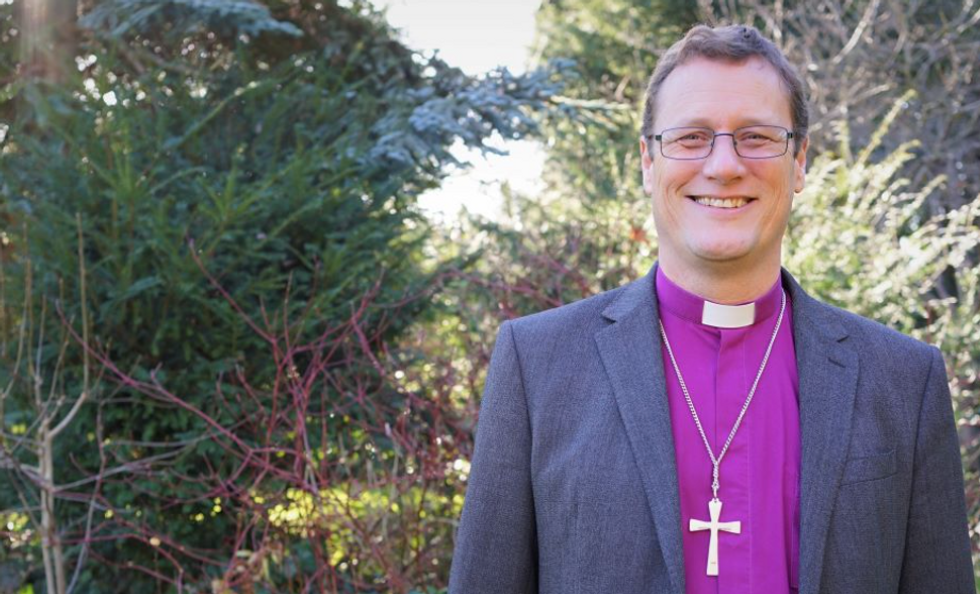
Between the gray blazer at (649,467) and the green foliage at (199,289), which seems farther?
the green foliage at (199,289)

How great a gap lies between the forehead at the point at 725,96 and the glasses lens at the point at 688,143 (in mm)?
16

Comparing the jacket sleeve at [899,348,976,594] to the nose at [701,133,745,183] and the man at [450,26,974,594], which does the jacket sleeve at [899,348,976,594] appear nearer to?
the man at [450,26,974,594]

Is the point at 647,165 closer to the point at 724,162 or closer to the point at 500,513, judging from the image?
the point at 724,162

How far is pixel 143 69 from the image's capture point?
7738 millimetres

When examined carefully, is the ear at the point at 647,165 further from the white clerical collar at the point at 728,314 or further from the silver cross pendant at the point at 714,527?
the silver cross pendant at the point at 714,527

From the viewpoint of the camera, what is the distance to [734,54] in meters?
2.05

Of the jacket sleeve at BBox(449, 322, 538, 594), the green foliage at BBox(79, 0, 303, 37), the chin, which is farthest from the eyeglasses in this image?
the green foliage at BBox(79, 0, 303, 37)

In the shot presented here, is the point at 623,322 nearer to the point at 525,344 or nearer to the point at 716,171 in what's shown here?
the point at 525,344

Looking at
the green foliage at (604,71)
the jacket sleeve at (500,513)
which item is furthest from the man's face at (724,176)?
the green foliage at (604,71)

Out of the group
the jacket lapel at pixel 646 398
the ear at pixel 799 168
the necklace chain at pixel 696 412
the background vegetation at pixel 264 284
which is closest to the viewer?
the jacket lapel at pixel 646 398

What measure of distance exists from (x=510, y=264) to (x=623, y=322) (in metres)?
5.46

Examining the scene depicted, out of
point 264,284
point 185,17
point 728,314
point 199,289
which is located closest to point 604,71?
point 185,17

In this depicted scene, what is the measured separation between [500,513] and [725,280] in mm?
648

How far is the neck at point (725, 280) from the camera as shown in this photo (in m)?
2.08
